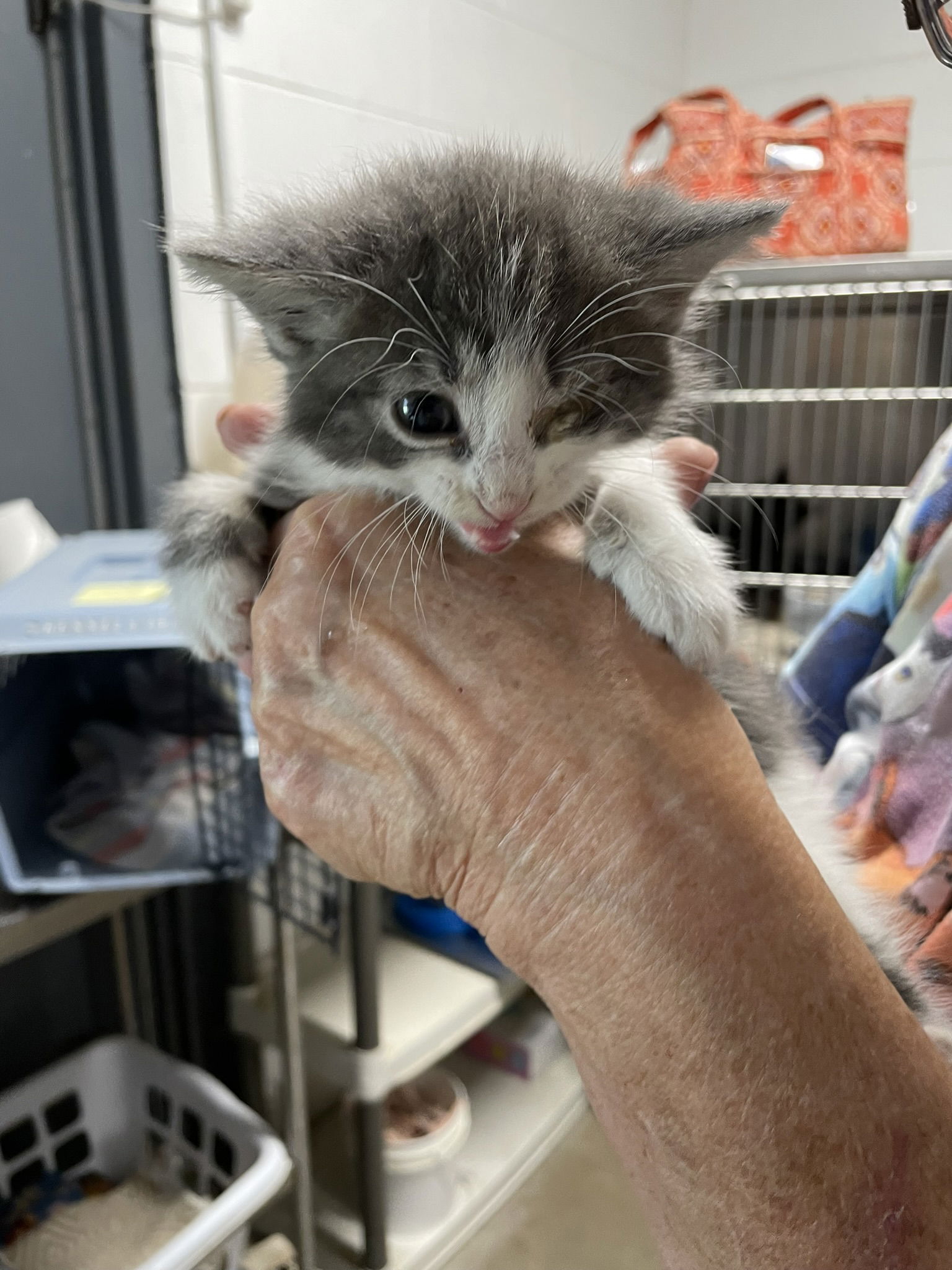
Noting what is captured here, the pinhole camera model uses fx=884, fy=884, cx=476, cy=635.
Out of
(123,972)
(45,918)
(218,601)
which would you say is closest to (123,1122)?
(123,972)

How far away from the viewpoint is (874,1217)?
57 centimetres

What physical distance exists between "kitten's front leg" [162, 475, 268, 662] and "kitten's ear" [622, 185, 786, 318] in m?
0.49

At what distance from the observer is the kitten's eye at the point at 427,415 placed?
746 millimetres

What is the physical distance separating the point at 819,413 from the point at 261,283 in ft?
5.26

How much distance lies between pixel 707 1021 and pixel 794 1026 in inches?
→ 2.3

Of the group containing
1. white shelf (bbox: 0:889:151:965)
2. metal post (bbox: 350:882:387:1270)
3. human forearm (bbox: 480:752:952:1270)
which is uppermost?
human forearm (bbox: 480:752:952:1270)

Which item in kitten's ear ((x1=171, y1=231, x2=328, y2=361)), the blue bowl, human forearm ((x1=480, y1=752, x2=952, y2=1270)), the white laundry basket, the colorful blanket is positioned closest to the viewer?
human forearm ((x1=480, y1=752, x2=952, y2=1270))

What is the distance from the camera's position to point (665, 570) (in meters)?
0.81

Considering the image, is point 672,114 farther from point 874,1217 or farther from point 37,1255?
point 37,1255

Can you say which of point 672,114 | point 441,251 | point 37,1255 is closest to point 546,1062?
point 37,1255

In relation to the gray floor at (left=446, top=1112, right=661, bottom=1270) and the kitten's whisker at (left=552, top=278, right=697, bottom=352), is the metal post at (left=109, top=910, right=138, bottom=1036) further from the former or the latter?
the kitten's whisker at (left=552, top=278, right=697, bottom=352)

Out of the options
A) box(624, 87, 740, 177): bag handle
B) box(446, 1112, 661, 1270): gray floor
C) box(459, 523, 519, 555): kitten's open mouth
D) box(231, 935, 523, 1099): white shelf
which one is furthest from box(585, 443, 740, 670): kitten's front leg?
box(446, 1112, 661, 1270): gray floor

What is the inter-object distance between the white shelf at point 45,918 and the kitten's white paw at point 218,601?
52cm

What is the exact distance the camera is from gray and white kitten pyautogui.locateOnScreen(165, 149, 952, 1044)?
733 millimetres
